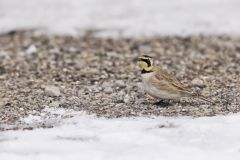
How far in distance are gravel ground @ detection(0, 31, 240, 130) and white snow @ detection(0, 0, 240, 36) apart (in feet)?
1.77

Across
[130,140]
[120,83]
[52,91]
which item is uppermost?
[130,140]

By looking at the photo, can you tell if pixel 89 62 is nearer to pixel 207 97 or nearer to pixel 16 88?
pixel 16 88

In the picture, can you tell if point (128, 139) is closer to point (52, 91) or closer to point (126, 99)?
point (126, 99)

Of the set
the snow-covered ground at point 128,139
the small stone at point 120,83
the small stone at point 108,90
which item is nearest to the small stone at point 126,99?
the small stone at point 108,90

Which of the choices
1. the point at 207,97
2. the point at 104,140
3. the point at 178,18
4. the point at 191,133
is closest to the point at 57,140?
the point at 104,140

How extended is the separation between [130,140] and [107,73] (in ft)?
11.7

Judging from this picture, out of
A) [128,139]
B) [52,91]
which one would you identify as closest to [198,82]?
[52,91]

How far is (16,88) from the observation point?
34.6 ft

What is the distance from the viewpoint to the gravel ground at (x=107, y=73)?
949 centimetres

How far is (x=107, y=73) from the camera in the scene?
37.7 ft

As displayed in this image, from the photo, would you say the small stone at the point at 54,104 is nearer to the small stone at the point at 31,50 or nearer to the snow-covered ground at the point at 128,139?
the snow-covered ground at the point at 128,139

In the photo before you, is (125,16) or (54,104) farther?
(125,16)

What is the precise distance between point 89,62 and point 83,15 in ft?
10.6

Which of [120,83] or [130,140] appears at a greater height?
[130,140]
